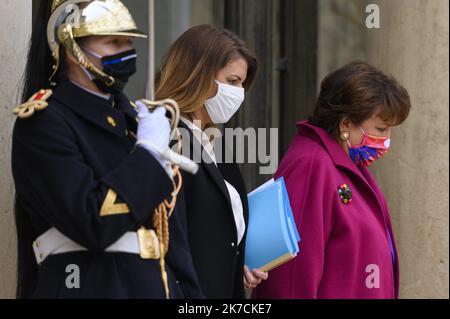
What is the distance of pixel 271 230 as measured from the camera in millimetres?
4555

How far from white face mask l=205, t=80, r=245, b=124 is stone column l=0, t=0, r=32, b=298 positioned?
2.62ft

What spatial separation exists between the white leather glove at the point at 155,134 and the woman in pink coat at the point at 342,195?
4.28 ft

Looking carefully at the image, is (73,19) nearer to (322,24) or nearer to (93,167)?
(93,167)

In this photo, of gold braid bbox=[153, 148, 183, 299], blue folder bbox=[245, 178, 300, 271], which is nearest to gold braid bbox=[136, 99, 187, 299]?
gold braid bbox=[153, 148, 183, 299]

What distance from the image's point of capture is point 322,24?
7.77 m

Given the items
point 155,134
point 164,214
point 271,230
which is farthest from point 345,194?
point 155,134

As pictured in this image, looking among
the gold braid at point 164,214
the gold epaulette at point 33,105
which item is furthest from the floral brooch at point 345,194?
the gold epaulette at point 33,105

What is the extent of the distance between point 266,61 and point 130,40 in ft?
10.8

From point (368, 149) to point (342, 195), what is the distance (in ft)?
1.03

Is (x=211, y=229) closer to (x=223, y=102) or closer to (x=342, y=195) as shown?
(x=223, y=102)

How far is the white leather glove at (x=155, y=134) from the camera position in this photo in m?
3.64

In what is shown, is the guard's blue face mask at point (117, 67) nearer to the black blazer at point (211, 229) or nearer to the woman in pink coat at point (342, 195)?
the black blazer at point (211, 229)

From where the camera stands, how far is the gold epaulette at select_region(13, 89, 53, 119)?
11.6ft

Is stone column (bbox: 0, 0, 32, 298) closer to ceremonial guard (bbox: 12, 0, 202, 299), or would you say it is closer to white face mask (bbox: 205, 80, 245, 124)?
ceremonial guard (bbox: 12, 0, 202, 299)
